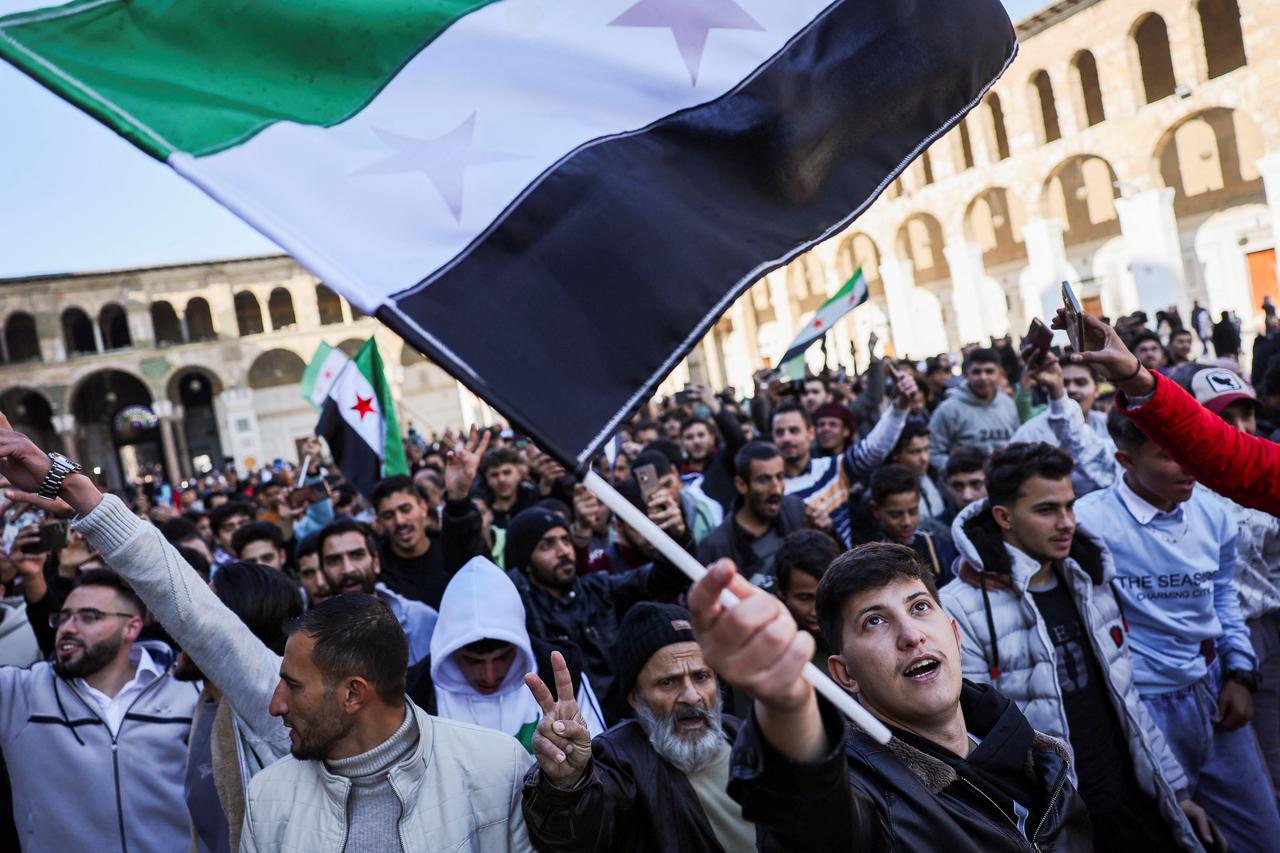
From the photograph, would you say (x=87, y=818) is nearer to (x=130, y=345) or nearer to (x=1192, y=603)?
(x=1192, y=603)

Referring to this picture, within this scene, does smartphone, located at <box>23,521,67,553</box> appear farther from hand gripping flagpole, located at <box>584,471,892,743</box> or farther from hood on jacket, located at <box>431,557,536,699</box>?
hand gripping flagpole, located at <box>584,471,892,743</box>

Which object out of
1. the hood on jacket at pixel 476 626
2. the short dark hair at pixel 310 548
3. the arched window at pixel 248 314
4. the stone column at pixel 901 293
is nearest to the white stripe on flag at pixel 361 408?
the short dark hair at pixel 310 548

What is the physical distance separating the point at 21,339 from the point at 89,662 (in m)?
45.2

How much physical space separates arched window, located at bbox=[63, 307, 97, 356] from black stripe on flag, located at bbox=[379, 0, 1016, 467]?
44502mm

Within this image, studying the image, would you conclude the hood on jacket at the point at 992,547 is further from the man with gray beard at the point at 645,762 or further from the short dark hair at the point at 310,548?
the short dark hair at the point at 310,548

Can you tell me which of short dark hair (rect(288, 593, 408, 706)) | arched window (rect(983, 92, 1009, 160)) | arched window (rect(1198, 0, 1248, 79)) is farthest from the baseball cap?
arched window (rect(1198, 0, 1248, 79))

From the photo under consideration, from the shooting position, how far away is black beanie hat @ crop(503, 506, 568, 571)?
4137mm

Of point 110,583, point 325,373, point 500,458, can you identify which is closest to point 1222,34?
point 325,373

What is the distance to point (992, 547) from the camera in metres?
3.18

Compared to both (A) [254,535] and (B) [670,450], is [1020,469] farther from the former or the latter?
(B) [670,450]

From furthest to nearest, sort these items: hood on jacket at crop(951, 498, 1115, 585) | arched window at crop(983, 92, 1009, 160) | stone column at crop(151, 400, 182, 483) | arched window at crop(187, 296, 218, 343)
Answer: arched window at crop(187, 296, 218, 343), stone column at crop(151, 400, 182, 483), arched window at crop(983, 92, 1009, 160), hood on jacket at crop(951, 498, 1115, 585)

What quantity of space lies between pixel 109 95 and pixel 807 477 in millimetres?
4601

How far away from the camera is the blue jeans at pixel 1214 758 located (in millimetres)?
3355

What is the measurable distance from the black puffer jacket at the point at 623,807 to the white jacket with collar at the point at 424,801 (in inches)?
3.1
